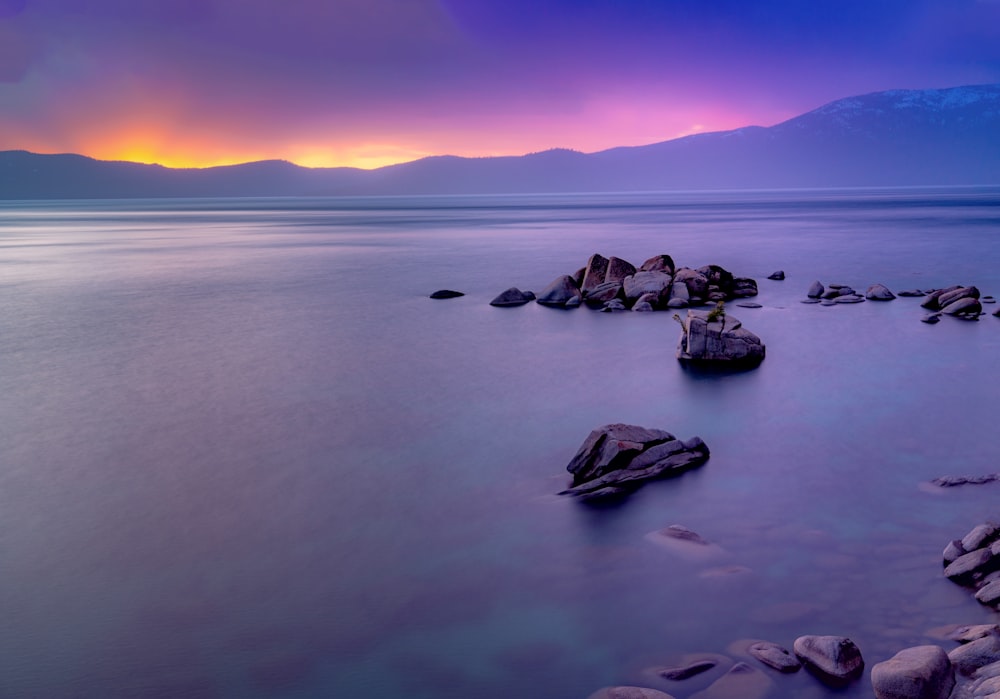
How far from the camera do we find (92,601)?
9328mm

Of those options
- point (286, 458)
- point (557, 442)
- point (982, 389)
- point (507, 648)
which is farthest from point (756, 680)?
point (982, 389)

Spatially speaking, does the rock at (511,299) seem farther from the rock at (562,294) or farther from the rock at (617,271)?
the rock at (617,271)

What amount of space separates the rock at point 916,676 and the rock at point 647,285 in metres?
23.5

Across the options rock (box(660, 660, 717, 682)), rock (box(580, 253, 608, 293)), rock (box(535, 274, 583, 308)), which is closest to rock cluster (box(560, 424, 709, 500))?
rock (box(660, 660, 717, 682))

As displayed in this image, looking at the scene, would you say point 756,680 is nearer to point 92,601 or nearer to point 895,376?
point 92,601

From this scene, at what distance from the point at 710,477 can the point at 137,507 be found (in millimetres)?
9478

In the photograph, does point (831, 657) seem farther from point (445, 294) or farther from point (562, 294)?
point (445, 294)

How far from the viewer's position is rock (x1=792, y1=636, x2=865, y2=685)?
736cm

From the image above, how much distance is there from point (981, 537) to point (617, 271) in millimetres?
23452

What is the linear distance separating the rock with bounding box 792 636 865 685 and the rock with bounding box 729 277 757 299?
1054 inches

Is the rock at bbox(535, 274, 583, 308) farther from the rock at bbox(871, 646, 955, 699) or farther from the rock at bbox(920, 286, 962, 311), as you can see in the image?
the rock at bbox(871, 646, 955, 699)

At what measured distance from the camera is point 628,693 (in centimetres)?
723

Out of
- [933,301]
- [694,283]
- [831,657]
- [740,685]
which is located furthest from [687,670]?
[933,301]

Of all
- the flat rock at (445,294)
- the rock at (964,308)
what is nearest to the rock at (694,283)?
the rock at (964,308)
